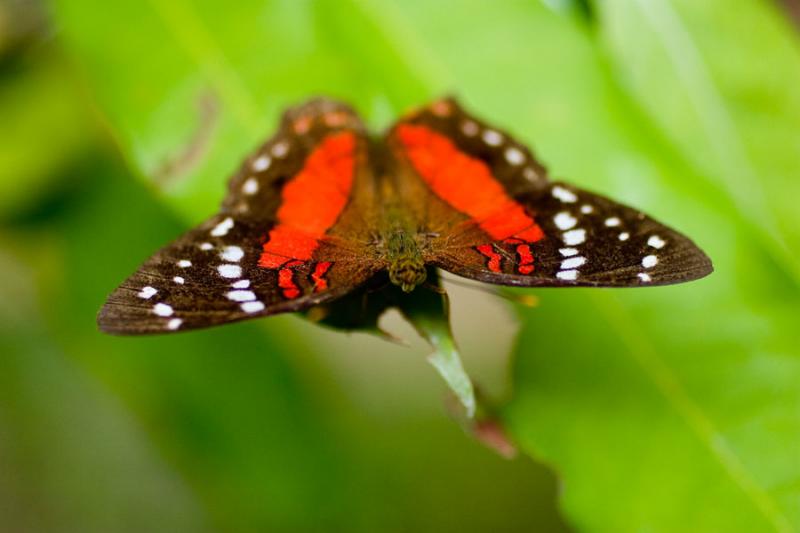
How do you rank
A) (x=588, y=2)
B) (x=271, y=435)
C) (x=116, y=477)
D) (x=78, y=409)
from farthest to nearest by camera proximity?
(x=116, y=477)
(x=78, y=409)
(x=271, y=435)
(x=588, y=2)

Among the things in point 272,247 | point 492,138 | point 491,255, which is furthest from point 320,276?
point 492,138

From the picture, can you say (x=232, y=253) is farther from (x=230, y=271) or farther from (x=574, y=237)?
(x=574, y=237)

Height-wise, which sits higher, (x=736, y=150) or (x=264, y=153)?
(x=264, y=153)

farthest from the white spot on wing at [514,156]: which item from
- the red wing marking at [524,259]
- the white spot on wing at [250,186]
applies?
the white spot on wing at [250,186]

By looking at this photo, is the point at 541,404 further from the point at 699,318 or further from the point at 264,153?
the point at 264,153

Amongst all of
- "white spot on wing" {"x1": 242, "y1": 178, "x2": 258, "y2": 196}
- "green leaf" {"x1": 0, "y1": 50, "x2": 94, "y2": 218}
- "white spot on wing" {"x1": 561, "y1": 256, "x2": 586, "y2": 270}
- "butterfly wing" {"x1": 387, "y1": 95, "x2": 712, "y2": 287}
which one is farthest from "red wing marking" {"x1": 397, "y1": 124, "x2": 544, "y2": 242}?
"green leaf" {"x1": 0, "y1": 50, "x2": 94, "y2": 218}

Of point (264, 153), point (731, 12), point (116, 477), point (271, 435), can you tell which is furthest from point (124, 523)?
point (731, 12)
